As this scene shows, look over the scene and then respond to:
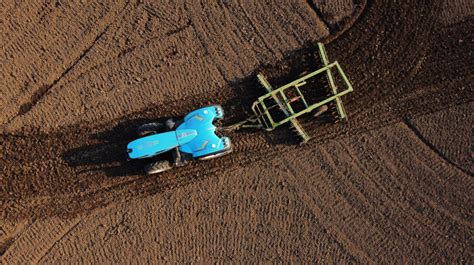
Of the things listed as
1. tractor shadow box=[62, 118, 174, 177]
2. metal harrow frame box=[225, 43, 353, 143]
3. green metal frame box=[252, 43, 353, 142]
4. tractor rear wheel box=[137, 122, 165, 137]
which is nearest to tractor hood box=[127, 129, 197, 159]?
tractor rear wheel box=[137, 122, 165, 137]

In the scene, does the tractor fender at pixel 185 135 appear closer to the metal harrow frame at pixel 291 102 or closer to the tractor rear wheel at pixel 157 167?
the tractor rear wheel at pixel 157 167

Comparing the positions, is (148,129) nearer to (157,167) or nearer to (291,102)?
(157,167)

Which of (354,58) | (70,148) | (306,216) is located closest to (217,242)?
(306,216)

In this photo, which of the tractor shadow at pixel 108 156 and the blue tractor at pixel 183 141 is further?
the tractor shadow at pixel 108 156

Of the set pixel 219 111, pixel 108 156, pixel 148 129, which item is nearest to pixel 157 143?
pixel 148 129

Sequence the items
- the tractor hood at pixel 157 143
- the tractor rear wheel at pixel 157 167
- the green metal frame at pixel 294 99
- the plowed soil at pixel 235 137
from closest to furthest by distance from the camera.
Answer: the tractor hood at pixel 157 143 < the tractor rear wheel at pixel 157 167 < the green metal frame at pixel 294 99 < the plowed soil at pixel 235 137

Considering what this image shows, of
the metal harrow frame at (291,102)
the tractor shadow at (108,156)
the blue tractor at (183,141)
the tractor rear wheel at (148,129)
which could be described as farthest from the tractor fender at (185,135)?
the tractor shadow at (108,156)

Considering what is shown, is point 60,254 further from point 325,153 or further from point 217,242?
point 325,153
